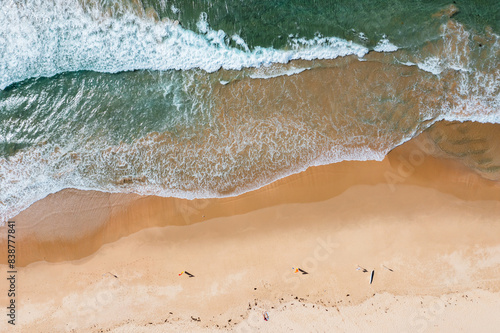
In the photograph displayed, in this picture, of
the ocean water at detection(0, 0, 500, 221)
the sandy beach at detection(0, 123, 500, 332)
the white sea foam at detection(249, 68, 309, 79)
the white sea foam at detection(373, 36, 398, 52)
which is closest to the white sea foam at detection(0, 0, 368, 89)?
the ocean water at detection(0, 0, 500, 221)

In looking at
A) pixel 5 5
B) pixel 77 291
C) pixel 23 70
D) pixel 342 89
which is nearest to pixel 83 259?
pixel 77 291

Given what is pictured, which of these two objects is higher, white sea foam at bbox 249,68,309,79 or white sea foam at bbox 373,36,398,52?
white sea foam at bbox 373,36,398,52

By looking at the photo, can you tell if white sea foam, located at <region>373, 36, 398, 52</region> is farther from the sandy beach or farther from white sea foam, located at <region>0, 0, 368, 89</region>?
the sandy beach

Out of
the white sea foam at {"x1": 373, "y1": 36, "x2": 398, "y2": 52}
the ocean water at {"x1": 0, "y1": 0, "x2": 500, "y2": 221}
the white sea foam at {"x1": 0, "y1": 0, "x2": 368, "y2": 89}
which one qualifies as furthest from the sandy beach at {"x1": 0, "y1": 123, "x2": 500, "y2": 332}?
the white sea foam at {"x1": 0, "y1": 0, "x2": 368, "y2": 89}

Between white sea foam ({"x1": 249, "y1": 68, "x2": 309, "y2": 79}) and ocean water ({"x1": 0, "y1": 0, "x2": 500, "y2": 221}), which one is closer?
ocean water ({"x1": 0, "y1": 0, "x2": 500, "y2": 221})

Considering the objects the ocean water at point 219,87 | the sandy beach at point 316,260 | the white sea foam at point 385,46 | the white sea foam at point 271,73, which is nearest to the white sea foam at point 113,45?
the ocean water at point 219,87

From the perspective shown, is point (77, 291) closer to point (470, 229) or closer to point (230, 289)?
point (230, 289)

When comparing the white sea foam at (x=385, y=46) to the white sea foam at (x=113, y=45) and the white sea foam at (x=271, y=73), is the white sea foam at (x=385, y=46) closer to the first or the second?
the white sea foam at (x=113, y=45)
